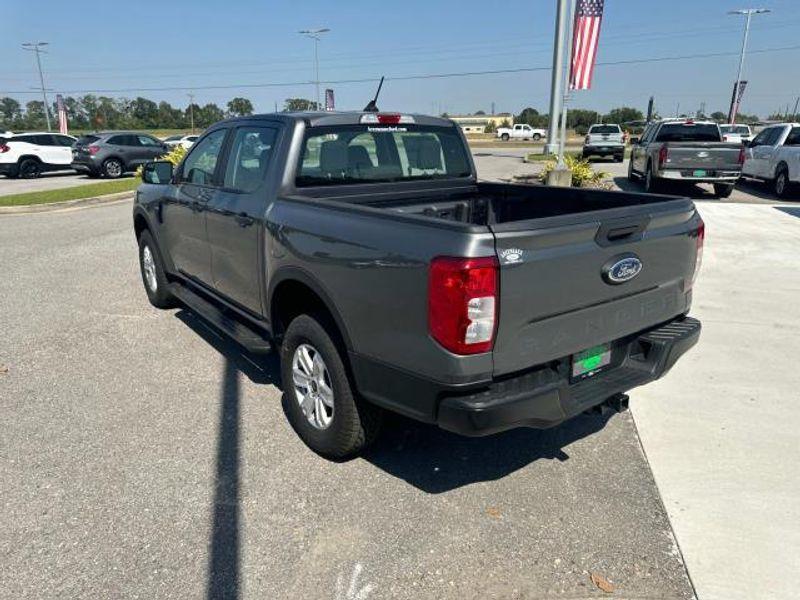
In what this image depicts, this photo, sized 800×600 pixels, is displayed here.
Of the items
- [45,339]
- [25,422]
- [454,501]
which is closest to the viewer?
[454,501]

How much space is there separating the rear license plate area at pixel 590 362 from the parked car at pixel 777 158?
14.0 meters

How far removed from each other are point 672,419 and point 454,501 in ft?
5.65

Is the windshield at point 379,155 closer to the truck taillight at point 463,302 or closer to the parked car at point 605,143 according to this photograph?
the truck taillight at point 463,302

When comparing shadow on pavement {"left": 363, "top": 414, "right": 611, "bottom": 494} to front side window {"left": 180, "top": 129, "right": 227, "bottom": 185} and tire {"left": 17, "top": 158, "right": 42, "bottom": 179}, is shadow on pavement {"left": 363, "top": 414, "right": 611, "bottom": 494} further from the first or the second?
tire {"left": 17, "top": 158, "right": 42, "bottom": 179}

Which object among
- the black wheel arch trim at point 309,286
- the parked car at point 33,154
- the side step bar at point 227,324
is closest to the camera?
the black wheel arch trim at point 309,286

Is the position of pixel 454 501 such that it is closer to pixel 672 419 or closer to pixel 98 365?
pixel 672 419

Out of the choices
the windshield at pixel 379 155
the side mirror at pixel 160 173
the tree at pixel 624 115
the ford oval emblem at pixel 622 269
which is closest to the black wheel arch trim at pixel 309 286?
the windshield at pixel 379 155

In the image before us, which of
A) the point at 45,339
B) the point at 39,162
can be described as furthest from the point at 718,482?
the point at 39,162

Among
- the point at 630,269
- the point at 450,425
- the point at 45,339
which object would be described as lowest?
the point at 45,339

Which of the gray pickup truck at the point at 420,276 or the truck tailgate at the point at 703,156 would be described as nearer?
the gray pickup truck at the point at 420,276

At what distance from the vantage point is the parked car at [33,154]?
22062 millimetres

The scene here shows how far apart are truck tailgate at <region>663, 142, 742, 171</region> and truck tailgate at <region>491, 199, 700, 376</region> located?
11.7 m

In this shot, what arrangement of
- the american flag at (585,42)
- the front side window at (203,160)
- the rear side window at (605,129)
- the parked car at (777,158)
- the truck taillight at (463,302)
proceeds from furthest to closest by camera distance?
the rear side window at (605,129) < the parked car at (777,158) < the american flag at (585,42) < the front side window at (203,160) < the truck taillight at (463,302)

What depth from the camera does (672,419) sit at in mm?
3934
